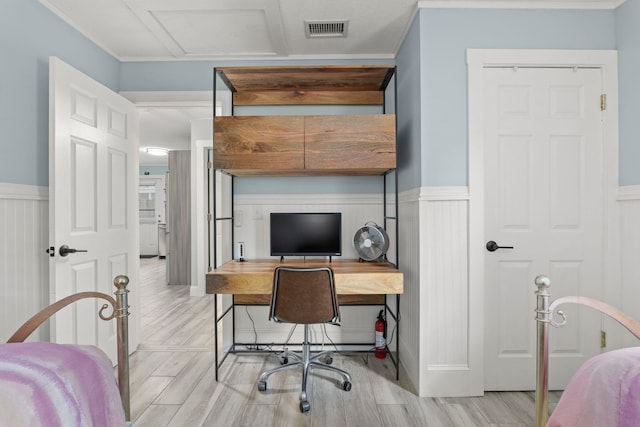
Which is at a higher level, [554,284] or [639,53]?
[639,53]

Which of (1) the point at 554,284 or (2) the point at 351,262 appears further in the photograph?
(2) the point at 351,262

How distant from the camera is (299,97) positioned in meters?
3.14

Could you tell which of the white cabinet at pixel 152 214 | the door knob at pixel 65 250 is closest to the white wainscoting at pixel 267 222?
the door knob at pixel 65 250

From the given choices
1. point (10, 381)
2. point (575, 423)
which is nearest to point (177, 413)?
point (10, 381)

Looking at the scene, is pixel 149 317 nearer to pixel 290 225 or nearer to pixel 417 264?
pixel 290 225

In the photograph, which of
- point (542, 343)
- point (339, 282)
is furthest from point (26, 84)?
point (542, 343)

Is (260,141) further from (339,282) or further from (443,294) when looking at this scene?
(443,294)

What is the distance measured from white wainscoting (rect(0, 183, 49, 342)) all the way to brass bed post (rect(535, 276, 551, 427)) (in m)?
2.64

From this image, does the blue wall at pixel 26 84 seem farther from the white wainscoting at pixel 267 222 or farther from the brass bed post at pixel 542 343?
the brass bed post at pixel 542 343

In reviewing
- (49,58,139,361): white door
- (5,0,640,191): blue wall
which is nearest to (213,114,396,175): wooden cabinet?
(5,0,640,191): blue wall

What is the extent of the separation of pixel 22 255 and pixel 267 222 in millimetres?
1649

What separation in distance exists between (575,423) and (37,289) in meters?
2.77

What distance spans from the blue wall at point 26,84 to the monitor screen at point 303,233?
5.23 feet

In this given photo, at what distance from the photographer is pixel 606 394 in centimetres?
104
